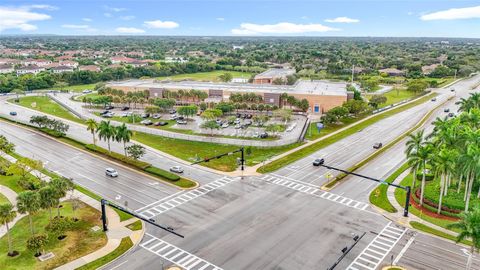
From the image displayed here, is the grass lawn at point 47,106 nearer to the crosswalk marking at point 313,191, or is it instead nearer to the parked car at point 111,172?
the parked car at point 111,172

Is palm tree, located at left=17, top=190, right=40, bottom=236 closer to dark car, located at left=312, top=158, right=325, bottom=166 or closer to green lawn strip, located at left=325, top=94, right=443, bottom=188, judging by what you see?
green lawn strip, located at left=325, top=94, right=443, bottom=188

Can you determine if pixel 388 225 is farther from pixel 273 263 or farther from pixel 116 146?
pixel 116 146

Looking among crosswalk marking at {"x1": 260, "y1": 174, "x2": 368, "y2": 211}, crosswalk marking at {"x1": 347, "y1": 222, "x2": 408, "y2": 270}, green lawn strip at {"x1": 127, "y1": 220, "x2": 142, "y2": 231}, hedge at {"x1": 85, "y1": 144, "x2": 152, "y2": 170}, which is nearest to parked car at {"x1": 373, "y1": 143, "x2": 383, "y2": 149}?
crosswalk marking at {"x1": 260, "y1": 174, "x2": 368, "y2": 211}

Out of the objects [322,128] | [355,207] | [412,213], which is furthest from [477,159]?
[322,128]

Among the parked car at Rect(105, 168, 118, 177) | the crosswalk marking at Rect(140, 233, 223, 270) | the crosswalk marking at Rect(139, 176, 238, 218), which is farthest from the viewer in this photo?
the parked car at Rect(105, 168, 118, 177)

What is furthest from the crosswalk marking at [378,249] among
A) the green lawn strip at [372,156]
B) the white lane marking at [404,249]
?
the green lawn strip at [372,156]

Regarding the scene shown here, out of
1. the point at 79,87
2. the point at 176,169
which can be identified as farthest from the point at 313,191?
the point at 79,87
